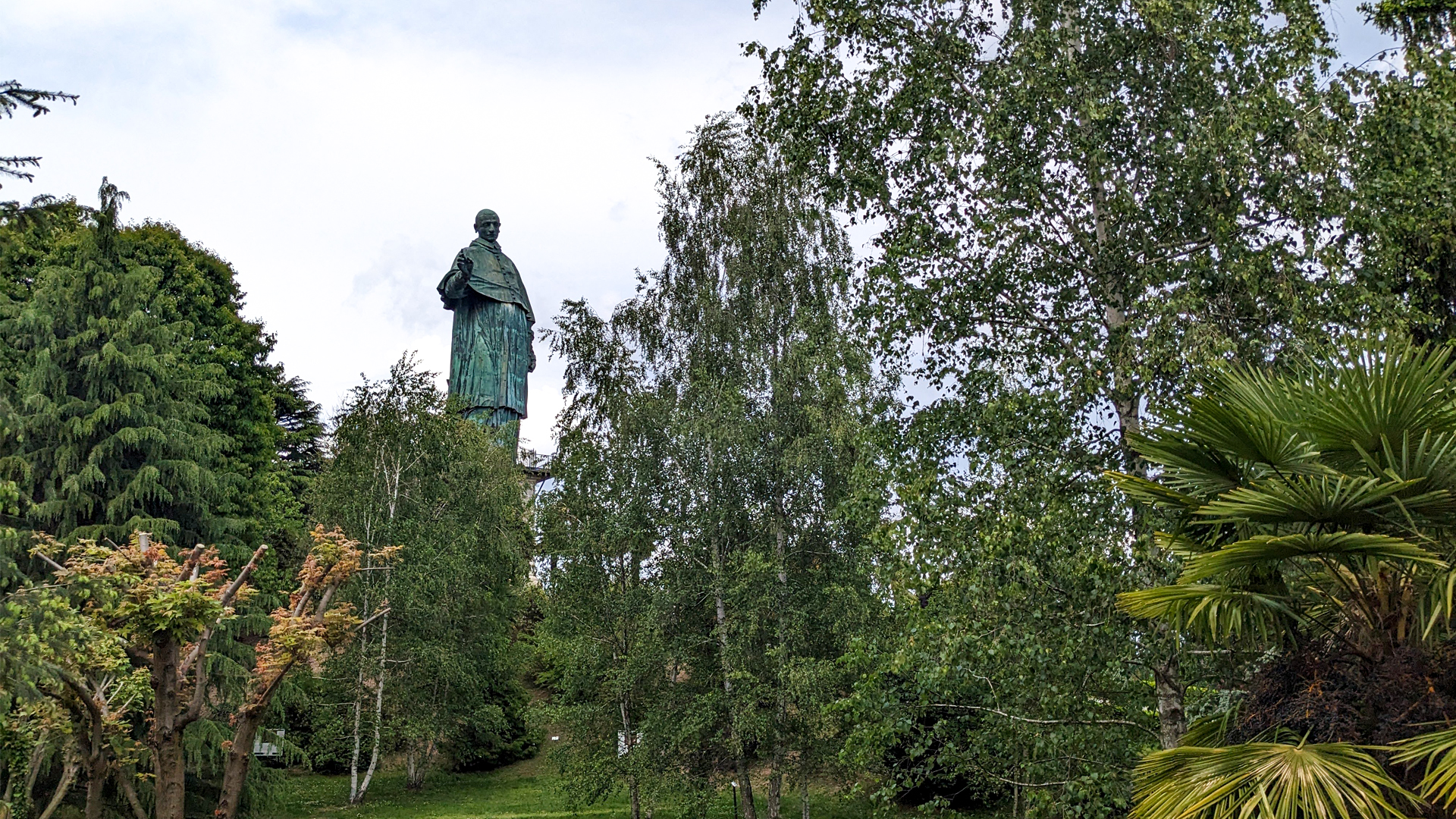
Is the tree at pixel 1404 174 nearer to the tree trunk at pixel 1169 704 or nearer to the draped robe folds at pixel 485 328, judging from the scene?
the tree trunk at pixel 1169 704

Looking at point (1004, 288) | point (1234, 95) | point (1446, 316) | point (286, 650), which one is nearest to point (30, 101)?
point (286, 650)

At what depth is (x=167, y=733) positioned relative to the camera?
11.0 meters

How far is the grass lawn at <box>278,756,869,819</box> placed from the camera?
20266 mm

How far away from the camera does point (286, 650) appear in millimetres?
11812

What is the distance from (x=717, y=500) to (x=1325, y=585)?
10.8 meters

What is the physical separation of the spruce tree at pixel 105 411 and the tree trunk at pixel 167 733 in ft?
25.8

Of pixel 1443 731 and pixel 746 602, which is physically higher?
pixel 746 602

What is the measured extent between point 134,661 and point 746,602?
34.1ft

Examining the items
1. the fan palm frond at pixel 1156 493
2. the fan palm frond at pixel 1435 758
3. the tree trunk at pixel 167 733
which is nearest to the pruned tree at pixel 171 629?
the tree trunk at pixel 167 733

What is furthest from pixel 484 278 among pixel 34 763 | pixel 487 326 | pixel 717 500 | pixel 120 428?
pixel 34 763

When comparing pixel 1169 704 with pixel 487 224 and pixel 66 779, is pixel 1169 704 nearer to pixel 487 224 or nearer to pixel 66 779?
pixel 66 779

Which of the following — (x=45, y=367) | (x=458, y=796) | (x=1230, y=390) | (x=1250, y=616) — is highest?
(x=45, y=367)

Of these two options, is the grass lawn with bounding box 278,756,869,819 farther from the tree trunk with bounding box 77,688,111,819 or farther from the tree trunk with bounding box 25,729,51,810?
the tree trunk with bounding box 77,688,111,819

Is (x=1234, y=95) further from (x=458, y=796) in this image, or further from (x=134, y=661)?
(x=458, y=796)
